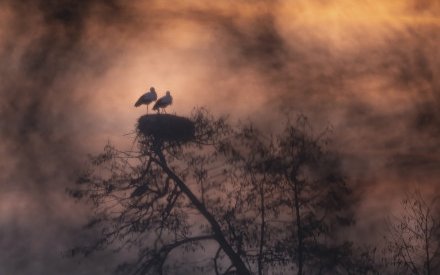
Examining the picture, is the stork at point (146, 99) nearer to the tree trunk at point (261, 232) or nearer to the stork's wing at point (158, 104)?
the stork's wing at point (158, 104)

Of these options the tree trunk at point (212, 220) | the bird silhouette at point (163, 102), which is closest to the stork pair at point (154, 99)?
the bird silhouette at point (163, 102)

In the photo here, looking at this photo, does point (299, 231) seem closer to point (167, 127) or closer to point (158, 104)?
point (167, 127)

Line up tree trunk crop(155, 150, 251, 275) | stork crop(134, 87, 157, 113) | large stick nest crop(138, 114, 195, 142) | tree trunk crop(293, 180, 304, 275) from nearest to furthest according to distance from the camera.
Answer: tree trunk crop(293, 180, 304, 275)
tree trunk crop(155, 150, 251, 275)
large stick nest crop(138, 114, 195, 142)
stork crop(134, 87, 157, 113)

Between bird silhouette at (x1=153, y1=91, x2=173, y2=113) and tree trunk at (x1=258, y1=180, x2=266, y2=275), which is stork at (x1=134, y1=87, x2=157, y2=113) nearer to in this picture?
bird silhouette at (x1=153, y1=91, x2=173, y2=113)

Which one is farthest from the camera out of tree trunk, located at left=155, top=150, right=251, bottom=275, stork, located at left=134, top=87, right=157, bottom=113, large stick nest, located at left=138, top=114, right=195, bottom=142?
stork, located at left=134, top=87, right=157, bottom=113

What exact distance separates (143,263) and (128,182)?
1.60 metres

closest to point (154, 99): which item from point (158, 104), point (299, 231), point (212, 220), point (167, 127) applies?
point (158, 104)

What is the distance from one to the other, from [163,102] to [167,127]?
325cm

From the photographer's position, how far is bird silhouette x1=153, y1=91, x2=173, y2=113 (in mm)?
18467

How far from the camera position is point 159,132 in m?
15.1

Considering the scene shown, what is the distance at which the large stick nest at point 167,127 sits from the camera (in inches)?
585

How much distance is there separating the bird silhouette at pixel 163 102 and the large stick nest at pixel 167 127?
2486 millimetres

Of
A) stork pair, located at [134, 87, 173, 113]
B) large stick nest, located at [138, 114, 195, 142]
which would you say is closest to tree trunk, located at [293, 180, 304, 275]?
large stick nest, located at [138, 114, 195, 142]

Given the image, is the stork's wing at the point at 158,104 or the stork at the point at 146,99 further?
the stork's wing at the point at 158,104
